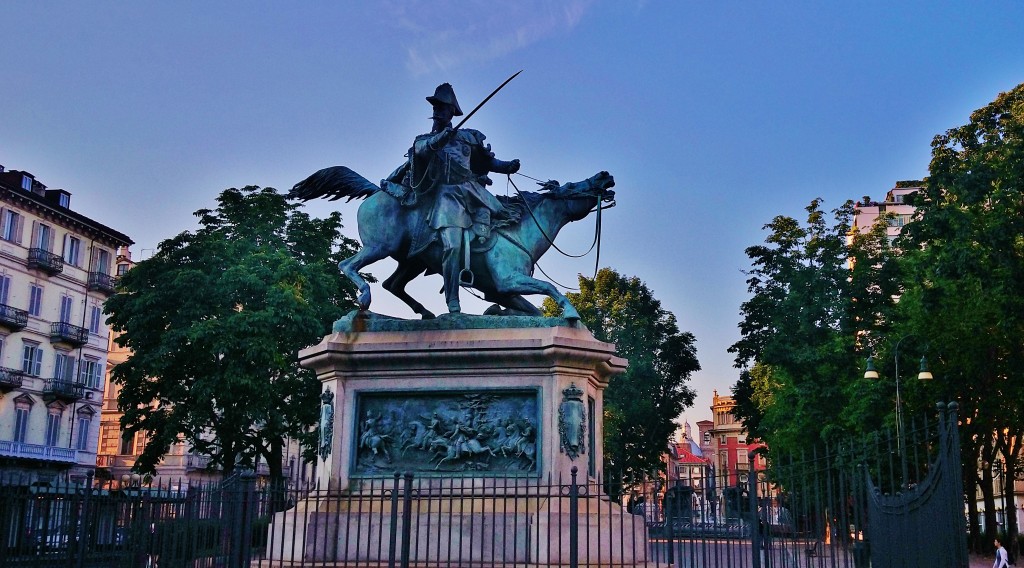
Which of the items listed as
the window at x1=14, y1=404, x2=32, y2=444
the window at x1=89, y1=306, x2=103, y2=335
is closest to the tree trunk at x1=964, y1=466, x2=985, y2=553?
the window at x1=14, y1=404, x2=32, y2=444

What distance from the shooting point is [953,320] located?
32594 mm

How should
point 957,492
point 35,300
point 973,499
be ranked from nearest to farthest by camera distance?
1. point 957,492
2. point 973,499
3. point 35,300

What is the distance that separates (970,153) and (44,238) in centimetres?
4533

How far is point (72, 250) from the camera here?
5825cm

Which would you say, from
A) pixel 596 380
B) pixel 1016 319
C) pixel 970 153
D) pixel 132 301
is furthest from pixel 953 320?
pixel 132 301

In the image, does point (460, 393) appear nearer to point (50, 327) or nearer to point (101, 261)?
point (50, 327)

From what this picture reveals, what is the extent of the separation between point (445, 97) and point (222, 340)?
21.2 metres

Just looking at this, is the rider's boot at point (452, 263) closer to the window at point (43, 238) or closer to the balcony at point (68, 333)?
the window at point (43, 238)

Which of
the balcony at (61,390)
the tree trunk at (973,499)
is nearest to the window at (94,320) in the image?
the balcony at (61,390)

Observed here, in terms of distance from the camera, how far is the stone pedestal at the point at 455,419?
13555 millimetres

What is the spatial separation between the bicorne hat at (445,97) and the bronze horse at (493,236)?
1498 mm

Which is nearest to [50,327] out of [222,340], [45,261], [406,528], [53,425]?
[45,261]

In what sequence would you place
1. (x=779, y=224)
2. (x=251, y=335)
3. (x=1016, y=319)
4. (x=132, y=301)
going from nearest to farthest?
(x=1016, y=319), (x=251, y=335), (x=132, y=301), (x=779, y=224)

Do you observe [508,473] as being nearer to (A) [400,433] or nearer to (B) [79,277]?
(A) [400,433]
